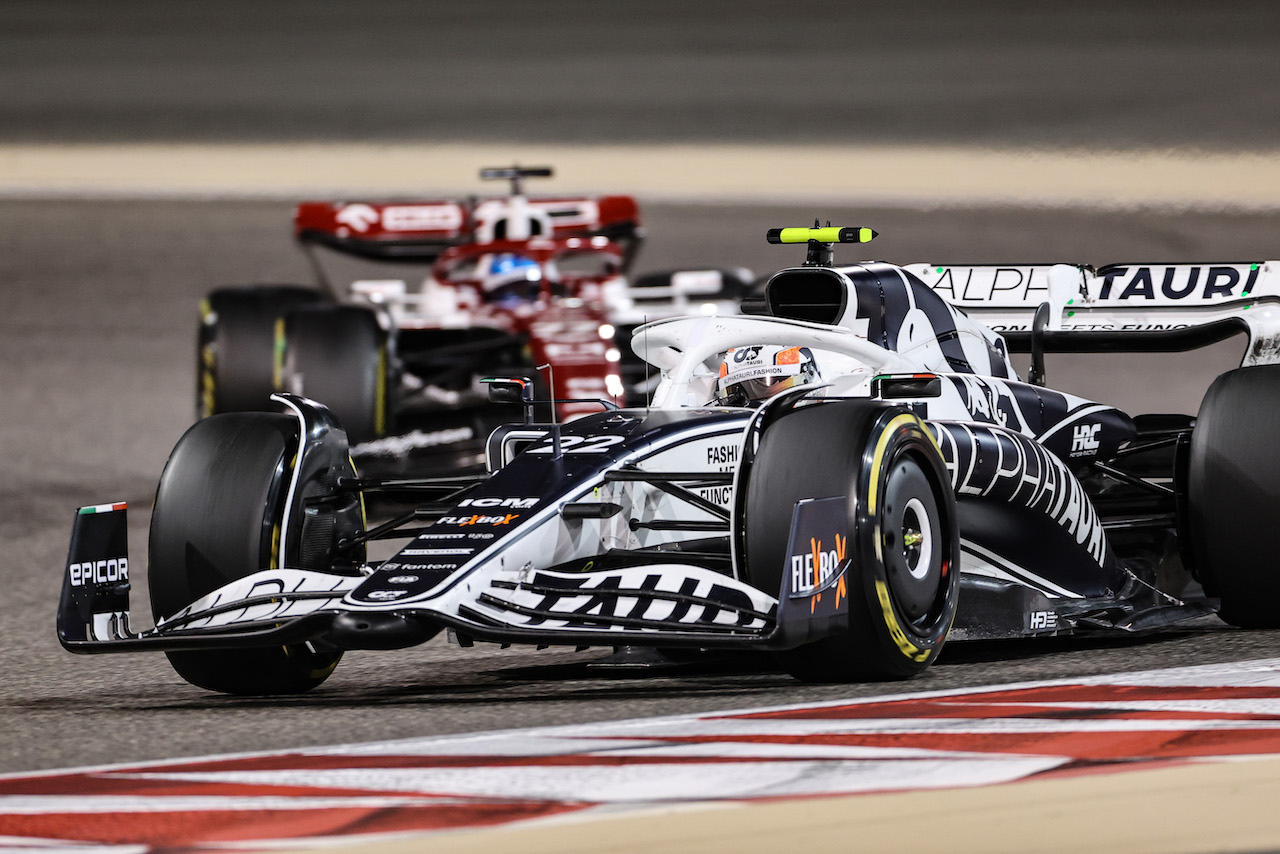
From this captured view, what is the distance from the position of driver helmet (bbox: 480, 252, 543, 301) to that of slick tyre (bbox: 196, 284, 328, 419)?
1538 mm

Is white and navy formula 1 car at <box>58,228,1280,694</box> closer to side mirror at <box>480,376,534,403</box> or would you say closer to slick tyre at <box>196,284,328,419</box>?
side mirror at <box>480,376,534,403</box>

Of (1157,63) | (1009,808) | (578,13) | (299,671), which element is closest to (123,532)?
(299,671)

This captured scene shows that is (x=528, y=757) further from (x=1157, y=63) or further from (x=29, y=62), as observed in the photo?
(x=29, y=62)

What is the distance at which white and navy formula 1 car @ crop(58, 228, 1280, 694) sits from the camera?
5.53 m

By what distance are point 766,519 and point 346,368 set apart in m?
6.35

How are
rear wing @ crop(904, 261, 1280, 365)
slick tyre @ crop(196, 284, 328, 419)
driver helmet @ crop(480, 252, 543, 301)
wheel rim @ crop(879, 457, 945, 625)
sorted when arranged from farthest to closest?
driver helmet @ crop(480, 252, 543, 301) → slick tyre @ crop(196, 284, 328, 419) → rear wing @ crop(904, 261, 1280, 365) → wheel rim @ crop(879, 457, 945, 625)

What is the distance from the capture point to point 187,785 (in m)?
4.54

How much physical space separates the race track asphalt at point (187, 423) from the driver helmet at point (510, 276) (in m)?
2.72

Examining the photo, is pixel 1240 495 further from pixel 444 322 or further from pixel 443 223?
pixel 443 223

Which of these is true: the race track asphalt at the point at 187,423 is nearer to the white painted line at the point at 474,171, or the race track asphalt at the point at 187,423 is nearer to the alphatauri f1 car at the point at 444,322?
the white painted line at the point at 474,171

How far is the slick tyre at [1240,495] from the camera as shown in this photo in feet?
22.8

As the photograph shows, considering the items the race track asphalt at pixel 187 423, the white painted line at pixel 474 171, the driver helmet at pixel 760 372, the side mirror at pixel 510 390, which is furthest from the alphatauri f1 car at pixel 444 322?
the white painted line at pixel 474 171

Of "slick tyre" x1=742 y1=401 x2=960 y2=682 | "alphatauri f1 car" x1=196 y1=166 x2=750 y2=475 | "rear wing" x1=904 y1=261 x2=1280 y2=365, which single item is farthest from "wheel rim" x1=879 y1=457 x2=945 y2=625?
"alphatauri f1 car" x1=196 y1=166 x2=750 y2=475

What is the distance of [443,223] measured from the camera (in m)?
14.4
